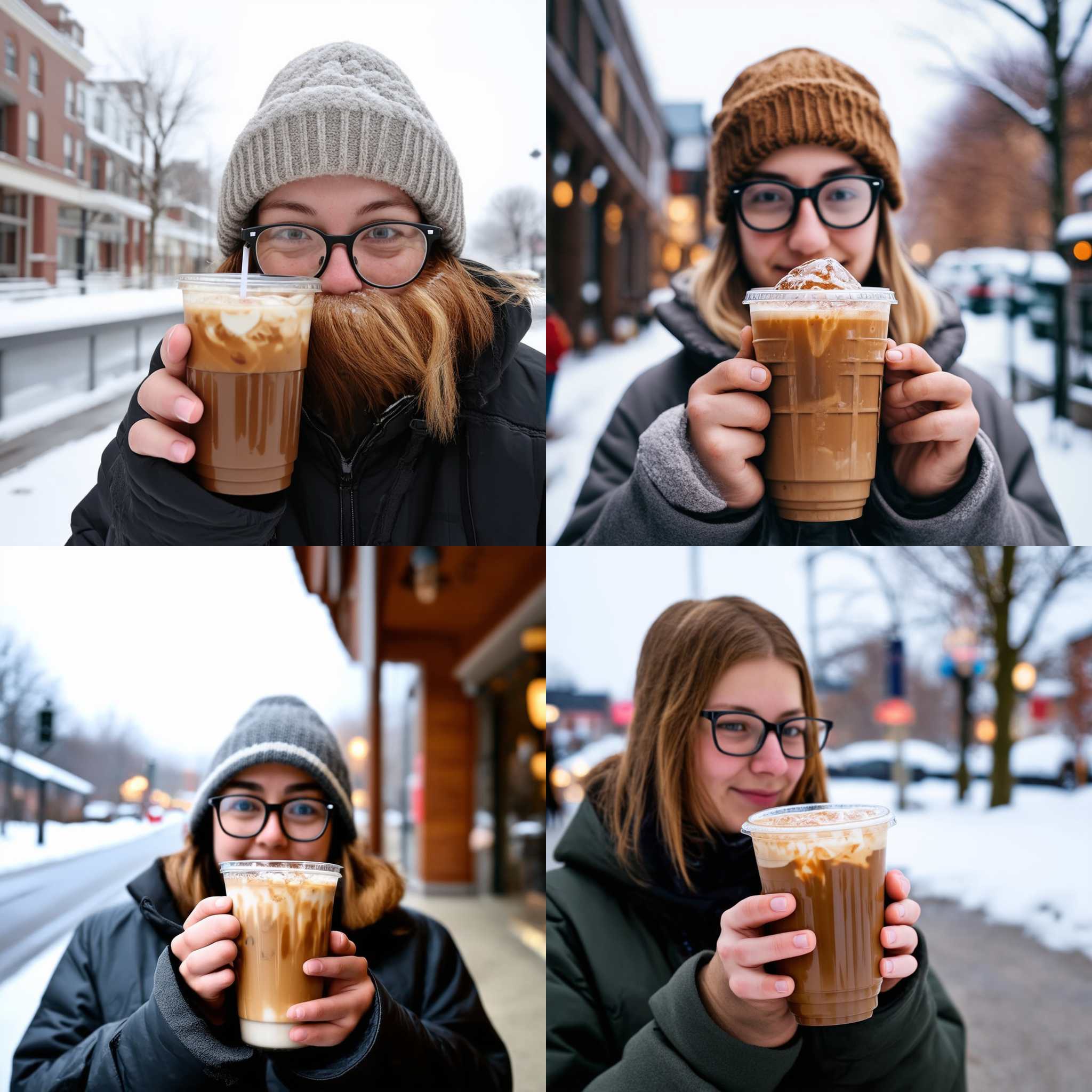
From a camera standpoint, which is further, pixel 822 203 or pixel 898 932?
pixel 822 203

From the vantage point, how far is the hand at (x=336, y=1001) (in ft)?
7.08

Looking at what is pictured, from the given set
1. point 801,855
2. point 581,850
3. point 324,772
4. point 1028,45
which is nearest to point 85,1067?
point 324,772

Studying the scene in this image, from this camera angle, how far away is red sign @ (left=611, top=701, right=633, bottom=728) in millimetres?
3068

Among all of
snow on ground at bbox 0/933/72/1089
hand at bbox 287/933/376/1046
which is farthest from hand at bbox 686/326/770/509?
snow on ground at bbox 0/933/72/1089

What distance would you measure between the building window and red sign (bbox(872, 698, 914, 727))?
8.79 feet

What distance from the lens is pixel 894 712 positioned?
3189mm

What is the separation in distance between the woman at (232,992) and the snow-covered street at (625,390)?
921 millimetres

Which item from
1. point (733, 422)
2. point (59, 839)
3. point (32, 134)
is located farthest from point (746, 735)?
point (32, 134)

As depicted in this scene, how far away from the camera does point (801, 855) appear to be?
6.56 ft

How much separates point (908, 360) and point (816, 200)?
468 mm

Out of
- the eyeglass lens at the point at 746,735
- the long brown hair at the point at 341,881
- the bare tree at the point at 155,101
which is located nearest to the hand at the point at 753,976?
→ the eyeglass lens at the point at 746,735

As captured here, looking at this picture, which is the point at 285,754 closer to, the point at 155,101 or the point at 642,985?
the point at 642,985

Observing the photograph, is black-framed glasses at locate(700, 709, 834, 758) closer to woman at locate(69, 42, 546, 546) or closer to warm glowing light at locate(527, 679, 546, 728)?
woman at locate(69, 42, 546, 546)

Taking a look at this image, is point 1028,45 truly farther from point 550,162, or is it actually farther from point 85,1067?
point 85,1067
